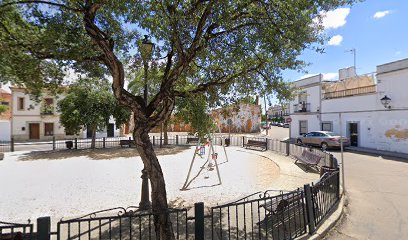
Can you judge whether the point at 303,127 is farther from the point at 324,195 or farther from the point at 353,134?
the point at 324,195

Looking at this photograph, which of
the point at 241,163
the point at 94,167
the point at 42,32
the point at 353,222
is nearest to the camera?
the point at 42,32

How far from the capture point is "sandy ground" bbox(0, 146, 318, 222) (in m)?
7.04

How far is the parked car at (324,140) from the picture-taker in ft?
57.3

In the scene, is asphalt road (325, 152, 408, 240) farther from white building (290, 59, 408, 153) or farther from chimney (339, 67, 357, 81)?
chimney (339, 67, 357, 81)

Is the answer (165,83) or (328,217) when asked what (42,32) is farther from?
(328,217)

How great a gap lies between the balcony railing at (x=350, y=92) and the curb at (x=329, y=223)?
15644 millimetres

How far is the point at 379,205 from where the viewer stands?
6.31 metres

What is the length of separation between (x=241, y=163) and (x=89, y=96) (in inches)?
465

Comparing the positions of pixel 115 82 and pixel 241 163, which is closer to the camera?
pixel 115 82

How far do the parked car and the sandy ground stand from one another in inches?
244

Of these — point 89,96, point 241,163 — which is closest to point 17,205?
point 241,163

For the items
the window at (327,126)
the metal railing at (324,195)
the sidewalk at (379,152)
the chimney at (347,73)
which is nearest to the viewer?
the metal railing at (324,195)

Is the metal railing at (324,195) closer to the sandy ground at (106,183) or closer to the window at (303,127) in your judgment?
the sandy ground at (106,183)

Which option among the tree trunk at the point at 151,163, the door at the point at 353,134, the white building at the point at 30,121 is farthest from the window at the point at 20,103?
the door at the point at 353,134
